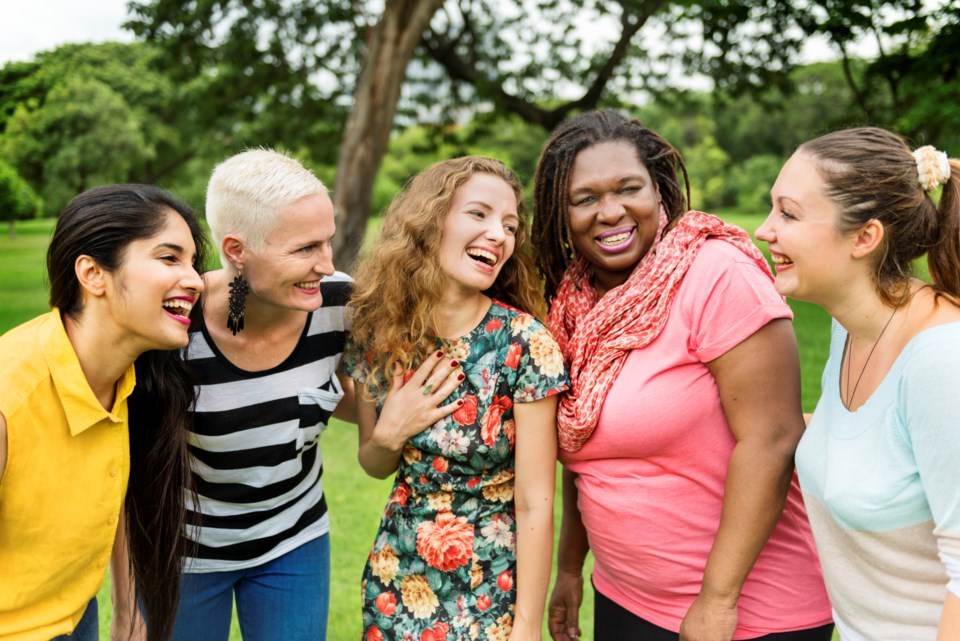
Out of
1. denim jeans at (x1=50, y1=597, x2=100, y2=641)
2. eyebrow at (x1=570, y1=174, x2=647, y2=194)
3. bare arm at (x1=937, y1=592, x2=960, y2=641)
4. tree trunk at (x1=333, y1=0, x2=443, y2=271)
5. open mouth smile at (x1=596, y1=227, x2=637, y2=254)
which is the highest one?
tree trunk at (x1=333, y1=0, x2=443, y2=271)

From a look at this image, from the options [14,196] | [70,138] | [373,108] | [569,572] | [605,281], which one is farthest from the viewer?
[14,196]

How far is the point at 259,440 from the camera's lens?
2.33 m

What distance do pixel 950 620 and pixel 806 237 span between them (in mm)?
807

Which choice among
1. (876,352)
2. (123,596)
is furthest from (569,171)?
(123,596)

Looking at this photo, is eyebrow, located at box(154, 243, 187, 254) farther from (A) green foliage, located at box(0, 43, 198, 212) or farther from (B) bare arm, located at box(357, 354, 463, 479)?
(A) green foliage, located at box(0, 43, 198, 212)

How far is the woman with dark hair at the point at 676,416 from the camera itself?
6.38 feet

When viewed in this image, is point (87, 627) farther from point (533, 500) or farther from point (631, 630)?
point (631, 630)

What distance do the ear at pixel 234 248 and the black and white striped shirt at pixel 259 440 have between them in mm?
211

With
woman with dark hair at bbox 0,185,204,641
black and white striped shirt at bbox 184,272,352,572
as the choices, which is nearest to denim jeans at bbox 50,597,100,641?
woman with dark hair at bbox 0,185,204,641

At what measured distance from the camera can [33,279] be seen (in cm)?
2066

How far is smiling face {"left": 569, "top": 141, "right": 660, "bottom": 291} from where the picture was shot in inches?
88.5

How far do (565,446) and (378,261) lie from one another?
754mm

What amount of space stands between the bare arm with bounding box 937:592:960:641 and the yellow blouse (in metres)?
1.82

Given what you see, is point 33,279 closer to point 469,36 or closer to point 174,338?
point 469,36
